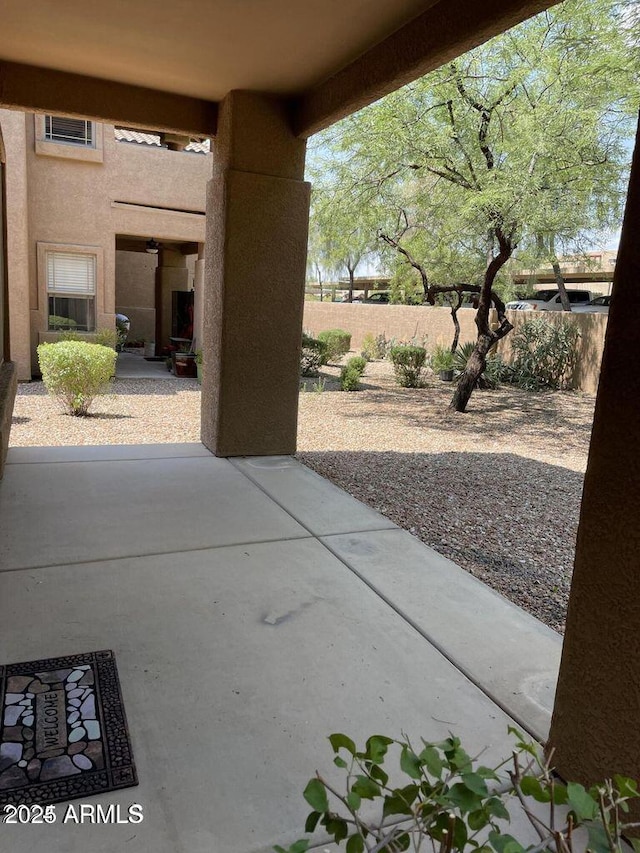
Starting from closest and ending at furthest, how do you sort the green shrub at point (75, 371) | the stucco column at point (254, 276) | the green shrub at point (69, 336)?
the stucco column at point (254, 276)
the green shrub at point (75, 371)
the green shrub at point (69, 336)

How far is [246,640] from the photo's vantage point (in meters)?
2.90

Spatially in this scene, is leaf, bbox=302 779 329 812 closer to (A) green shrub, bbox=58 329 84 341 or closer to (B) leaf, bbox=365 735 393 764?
(B) leaf, bbox=365 735 393 764

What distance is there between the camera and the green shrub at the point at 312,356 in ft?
48.4

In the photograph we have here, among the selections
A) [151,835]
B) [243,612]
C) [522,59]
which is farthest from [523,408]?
[151,835]

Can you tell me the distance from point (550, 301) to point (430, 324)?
7.63 meters

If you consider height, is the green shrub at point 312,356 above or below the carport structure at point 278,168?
below

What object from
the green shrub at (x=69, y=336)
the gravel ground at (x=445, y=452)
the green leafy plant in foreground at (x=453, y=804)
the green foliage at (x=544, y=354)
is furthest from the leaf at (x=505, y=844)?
the green foliage at (x=544, y=354)

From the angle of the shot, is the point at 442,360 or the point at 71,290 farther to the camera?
the point at 442,360

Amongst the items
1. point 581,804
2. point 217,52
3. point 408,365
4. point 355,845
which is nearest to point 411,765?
point 355,845

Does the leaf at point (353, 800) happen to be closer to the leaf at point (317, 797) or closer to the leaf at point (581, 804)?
the leaf at point (317, 797)

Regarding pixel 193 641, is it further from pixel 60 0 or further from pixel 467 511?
pixel 60 0

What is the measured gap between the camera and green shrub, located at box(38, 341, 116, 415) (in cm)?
912

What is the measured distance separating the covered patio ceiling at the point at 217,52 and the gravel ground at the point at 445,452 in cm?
329

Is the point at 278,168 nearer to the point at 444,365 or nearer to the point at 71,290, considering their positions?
the point at 71,290
